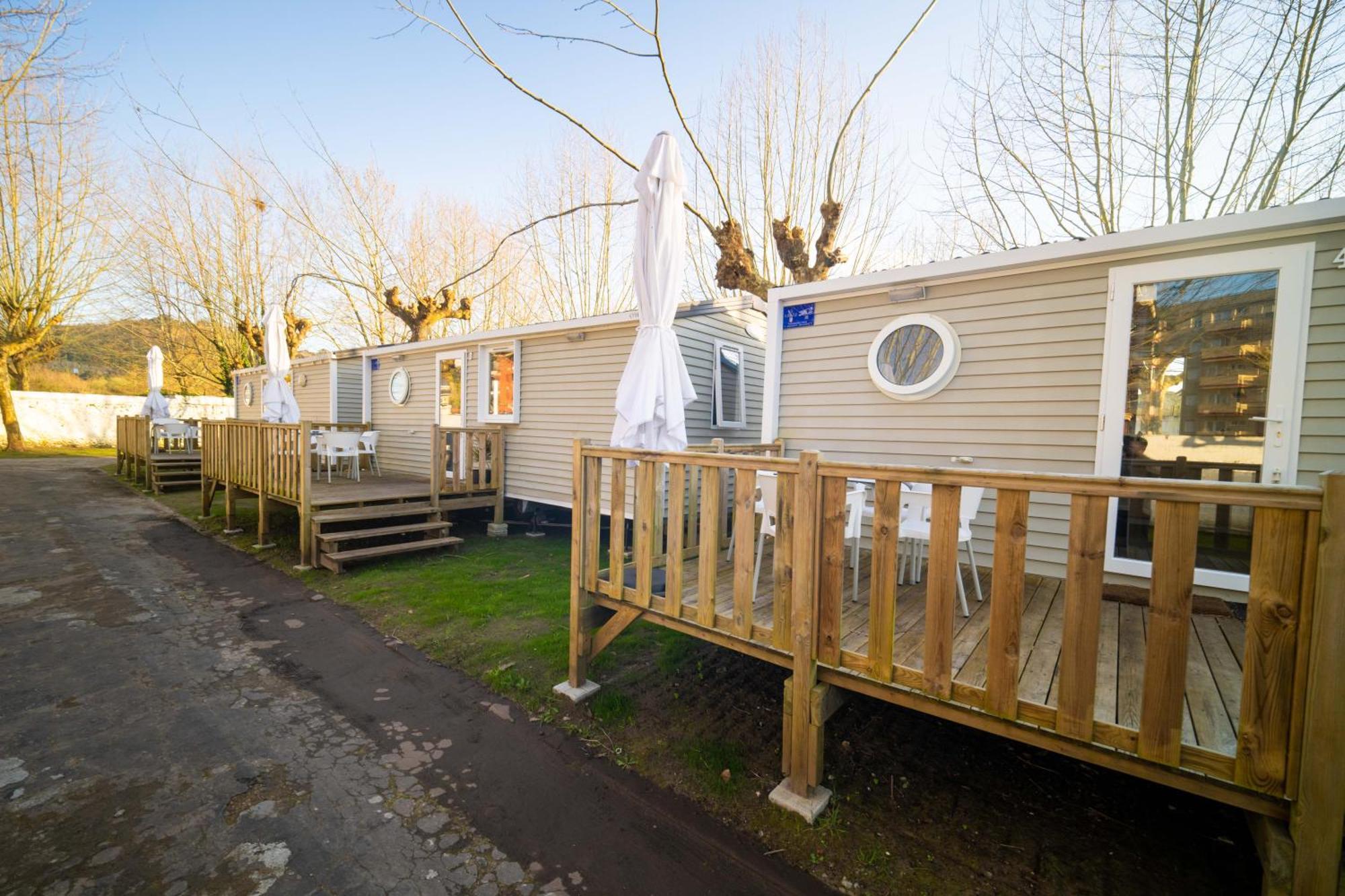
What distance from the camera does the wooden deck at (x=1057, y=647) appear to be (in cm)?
188

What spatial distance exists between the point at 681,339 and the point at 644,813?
5217mm

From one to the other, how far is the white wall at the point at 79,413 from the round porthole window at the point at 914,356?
940 inches

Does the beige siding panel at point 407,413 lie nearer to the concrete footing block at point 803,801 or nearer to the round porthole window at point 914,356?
the round porthole window at point 914,356

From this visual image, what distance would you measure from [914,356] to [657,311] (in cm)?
210

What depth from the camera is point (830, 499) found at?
2254mm

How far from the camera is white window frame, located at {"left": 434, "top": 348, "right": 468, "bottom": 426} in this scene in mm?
8375

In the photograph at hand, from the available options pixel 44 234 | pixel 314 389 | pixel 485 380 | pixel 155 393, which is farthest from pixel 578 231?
pixel 44 234

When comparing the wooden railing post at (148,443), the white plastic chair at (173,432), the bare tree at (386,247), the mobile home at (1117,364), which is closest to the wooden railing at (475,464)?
the mobile home at (1117,364)

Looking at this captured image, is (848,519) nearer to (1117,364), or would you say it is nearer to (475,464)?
(1117,364)

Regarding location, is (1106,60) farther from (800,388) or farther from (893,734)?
(893,734)

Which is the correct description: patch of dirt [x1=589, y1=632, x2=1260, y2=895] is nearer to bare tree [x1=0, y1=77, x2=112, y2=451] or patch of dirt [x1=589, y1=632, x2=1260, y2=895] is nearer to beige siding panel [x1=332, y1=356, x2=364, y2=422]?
beige siding panel [x1=332, y1=356, x2=364, y2=422]

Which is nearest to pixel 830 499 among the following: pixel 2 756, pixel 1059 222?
pixel 2 756

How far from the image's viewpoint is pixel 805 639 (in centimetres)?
228

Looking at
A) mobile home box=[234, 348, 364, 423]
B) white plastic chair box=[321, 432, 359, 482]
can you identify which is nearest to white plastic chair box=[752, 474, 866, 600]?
white plastic chair box=[321, 432, 359, 482]
